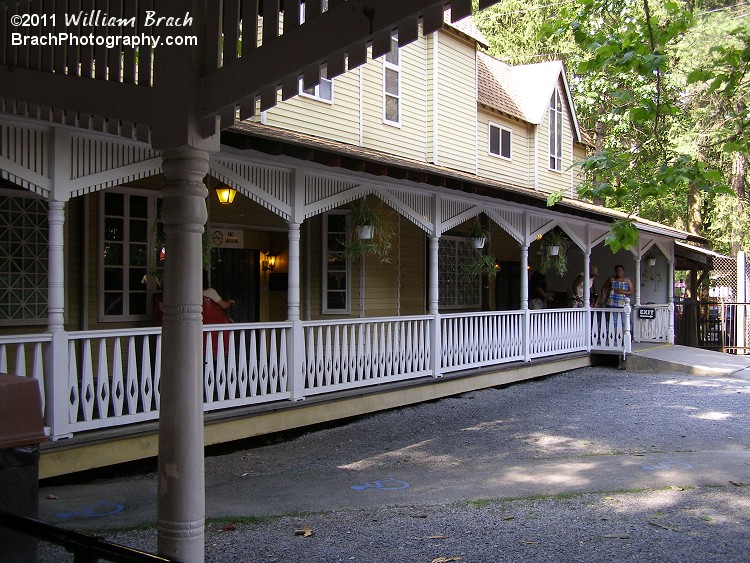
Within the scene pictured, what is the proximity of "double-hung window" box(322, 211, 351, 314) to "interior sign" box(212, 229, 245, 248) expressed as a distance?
1785 mm

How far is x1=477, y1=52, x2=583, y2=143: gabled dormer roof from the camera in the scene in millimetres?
18938

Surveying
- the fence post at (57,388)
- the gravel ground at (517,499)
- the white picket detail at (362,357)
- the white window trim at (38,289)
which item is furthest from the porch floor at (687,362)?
the fence post at (57,388)

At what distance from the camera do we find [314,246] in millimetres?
12922

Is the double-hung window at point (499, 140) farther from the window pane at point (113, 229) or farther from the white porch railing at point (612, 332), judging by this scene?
the window pane at point (113, 229)

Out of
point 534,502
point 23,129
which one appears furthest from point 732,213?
point 23,129

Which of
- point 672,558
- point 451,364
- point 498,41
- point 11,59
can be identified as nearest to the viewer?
point 11,59

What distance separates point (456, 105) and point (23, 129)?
36.8ft

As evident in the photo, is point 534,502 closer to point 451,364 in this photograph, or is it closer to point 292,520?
point 292,520

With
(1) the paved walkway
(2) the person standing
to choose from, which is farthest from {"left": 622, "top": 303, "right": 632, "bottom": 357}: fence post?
(1) the paved walkway

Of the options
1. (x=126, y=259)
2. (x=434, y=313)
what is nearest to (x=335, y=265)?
(x=434, y=313)

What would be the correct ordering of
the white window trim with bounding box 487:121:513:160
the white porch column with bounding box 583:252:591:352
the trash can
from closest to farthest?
the trash can → the white porch column with bounding box 583:252:591:352 → the white window trim with bounding box 487:121:513:160

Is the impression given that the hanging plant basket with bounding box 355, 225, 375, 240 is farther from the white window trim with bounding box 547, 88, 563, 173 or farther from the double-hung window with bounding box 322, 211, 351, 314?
the white window trim with bounding box 547, 88, 563, 173

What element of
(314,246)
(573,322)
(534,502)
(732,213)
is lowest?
(534,502)

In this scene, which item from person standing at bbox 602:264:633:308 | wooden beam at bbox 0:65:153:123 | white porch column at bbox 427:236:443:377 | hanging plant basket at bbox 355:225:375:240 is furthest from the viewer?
person standing at bbox 602:264:633:308
